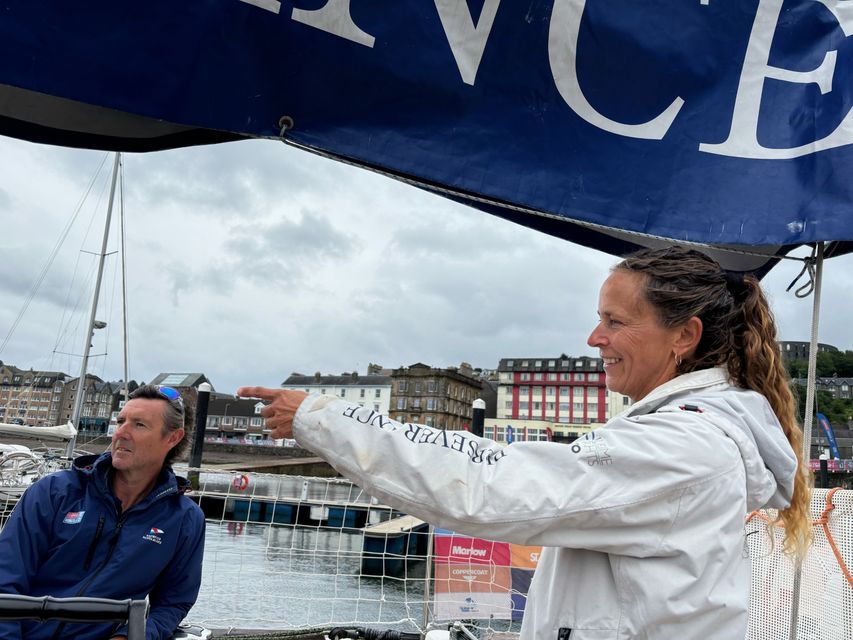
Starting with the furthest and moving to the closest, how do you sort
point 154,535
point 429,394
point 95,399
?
1. point 95,399
2. point 429,394
3. point 154,535

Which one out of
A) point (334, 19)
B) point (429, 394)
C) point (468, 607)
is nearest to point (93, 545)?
point (334, 19)

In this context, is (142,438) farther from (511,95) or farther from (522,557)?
(522,557)

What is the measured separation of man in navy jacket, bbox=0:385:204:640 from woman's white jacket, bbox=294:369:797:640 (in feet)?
5.68

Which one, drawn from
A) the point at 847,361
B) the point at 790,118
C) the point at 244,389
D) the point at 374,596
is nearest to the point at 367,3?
the point at 244,389

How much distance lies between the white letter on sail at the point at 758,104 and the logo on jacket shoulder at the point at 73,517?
8.68ft

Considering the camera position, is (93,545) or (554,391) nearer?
(93,545)

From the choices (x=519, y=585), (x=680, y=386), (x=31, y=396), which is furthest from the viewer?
(x=31, y=396)

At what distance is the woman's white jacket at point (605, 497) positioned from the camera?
38.8 inches

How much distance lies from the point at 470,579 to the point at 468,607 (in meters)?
0.27

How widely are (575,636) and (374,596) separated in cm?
1339

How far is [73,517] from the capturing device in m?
2.34

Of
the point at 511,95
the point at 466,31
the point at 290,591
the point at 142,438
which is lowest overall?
the point at 290,591

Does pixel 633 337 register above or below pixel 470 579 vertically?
above

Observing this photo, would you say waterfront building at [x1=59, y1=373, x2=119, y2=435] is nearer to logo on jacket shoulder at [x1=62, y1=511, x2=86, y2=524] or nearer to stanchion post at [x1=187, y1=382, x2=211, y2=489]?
stanchion post at [x1=187, y1=382, x2=211, y2=489]
